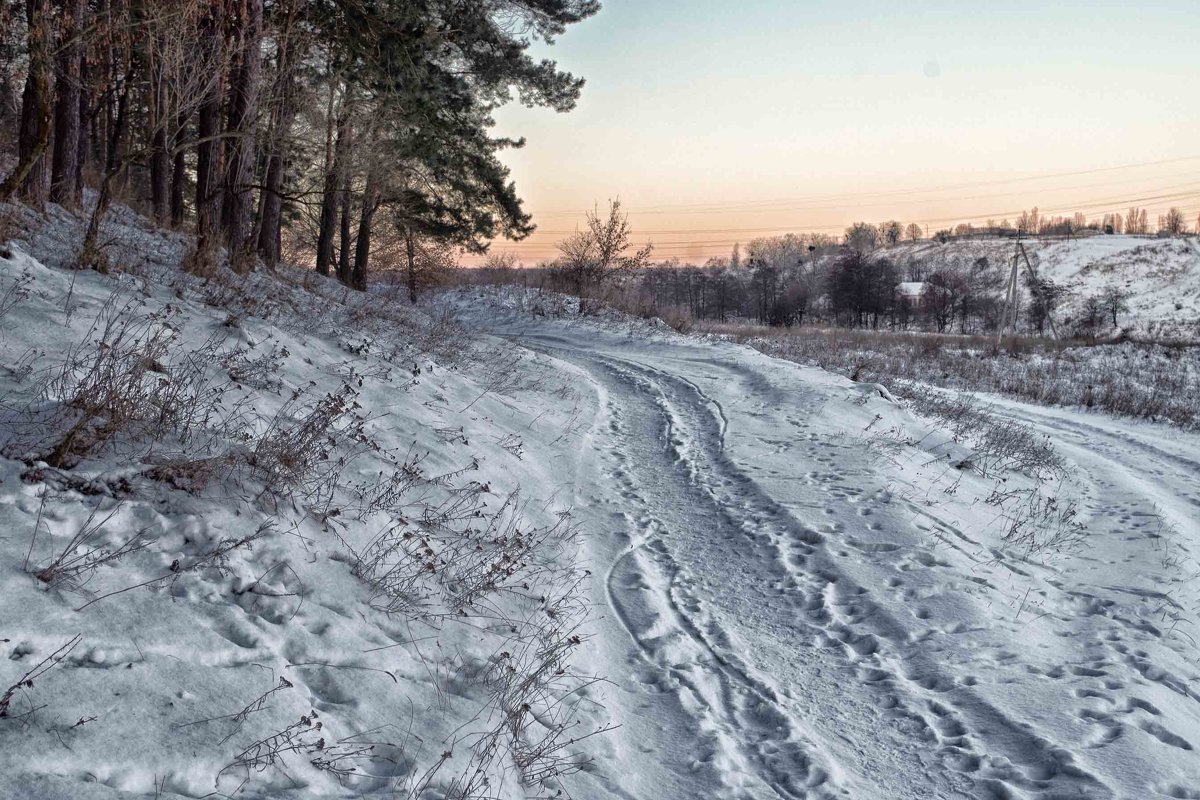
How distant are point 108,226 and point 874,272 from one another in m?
84.9

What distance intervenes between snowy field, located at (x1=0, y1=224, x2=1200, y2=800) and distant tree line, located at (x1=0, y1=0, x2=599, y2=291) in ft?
7.48

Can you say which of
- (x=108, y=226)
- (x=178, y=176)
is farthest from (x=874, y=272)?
(x=108, y=226)

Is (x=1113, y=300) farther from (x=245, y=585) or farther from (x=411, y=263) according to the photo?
(x=245, y=585)

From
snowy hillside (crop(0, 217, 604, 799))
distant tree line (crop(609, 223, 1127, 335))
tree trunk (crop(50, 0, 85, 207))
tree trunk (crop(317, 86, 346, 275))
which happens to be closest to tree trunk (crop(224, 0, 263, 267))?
tree trunk (crop(317, 86, 346, 275))

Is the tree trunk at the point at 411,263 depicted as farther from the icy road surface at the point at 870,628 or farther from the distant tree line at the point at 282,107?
the icy road surface at the point at 870,628

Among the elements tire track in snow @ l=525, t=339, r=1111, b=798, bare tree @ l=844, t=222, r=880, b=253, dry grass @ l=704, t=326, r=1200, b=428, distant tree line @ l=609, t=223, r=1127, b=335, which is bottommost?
tire track in snow @ l=525, t=339, r=1111, b=798

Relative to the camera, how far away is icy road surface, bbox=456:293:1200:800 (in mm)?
3197

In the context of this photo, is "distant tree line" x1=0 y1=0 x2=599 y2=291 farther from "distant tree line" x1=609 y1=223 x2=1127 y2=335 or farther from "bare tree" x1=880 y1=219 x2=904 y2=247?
"bare tree" x1=880 y1=219 x2=904 y2=247

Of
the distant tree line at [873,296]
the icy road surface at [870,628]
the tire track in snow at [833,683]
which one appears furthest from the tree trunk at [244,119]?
the distant tree line at [873,296]

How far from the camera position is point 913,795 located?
3037 millimetres

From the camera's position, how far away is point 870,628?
4500 mm

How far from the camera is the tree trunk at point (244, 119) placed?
376 inches

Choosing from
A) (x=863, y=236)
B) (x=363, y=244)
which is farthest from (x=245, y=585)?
(x=863, y=236)

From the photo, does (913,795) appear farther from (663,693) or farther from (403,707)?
(403,707)
